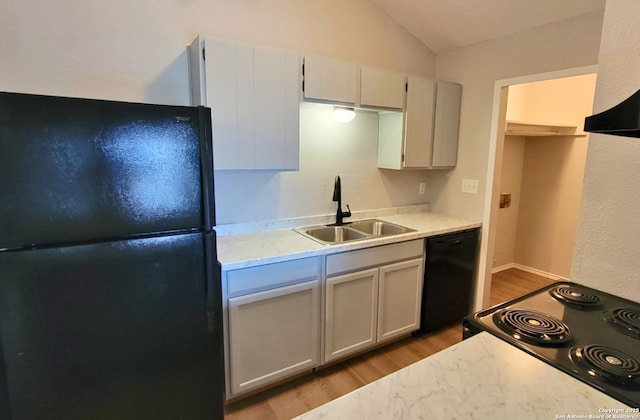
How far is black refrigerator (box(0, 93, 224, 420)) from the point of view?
1.19 metres

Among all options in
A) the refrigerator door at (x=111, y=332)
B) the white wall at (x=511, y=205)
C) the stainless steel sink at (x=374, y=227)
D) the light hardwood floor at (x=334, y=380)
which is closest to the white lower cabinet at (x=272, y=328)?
the light hardwood floor at (x=334, y=380)

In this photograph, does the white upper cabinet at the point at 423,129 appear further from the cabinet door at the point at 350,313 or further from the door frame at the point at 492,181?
the cabinet door at the point at 350,313

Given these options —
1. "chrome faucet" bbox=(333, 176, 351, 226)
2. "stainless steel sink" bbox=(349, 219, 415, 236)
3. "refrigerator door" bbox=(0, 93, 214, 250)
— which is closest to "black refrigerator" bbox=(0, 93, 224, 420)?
"refrigerator door" bbox=(0, 93, 214, 250)

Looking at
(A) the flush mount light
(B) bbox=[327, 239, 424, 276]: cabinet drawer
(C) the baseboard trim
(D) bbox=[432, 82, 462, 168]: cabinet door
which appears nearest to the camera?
(B) bbox=[327, 239, 424, 276]: cabinet drawer

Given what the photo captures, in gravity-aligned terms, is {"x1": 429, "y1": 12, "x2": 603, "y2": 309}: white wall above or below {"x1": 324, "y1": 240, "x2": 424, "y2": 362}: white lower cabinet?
above

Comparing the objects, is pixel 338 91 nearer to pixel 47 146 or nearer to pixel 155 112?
pixel 155 112

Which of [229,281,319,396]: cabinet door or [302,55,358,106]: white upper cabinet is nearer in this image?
[229,281,319,396]: cabinet door

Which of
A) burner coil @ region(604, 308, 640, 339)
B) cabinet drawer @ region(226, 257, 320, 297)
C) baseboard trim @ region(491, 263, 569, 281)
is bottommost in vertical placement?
baseboard trim @ region(491, 263, 569, 281)

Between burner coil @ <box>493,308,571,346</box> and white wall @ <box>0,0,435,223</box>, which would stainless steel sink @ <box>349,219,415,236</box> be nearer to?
white wall @ <box>0,0,435,223</box>

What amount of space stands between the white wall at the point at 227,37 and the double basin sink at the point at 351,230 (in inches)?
6.9

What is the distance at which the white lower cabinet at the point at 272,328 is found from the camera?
1.88m

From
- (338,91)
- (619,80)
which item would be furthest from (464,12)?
(619,80)

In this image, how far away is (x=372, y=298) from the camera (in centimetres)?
238

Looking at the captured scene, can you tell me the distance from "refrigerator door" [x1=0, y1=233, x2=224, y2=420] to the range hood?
56.8 inches
